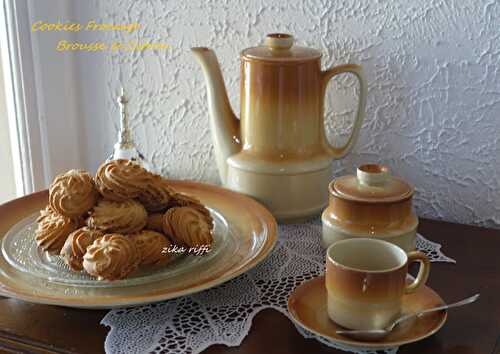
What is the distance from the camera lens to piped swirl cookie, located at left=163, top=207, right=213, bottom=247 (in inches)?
25.3

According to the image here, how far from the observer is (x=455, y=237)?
30.1 inches

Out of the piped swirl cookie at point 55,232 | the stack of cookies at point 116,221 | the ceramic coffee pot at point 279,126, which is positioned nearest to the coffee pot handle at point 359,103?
the ceramic coffee pot at point 279,126

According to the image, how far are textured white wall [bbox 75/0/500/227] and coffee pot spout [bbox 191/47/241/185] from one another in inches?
4.4

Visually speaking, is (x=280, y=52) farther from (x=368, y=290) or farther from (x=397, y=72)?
(x=368, y=290)

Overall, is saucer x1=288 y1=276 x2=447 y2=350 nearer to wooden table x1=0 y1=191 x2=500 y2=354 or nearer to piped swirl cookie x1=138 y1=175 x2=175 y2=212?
wooden table x1=0 y1=191 x2=500 y2=354

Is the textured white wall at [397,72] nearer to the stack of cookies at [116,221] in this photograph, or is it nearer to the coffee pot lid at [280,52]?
the coffee pot lid at [280,52]

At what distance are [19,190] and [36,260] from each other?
43 centimetres

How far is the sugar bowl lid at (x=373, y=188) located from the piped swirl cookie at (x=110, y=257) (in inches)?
8.6

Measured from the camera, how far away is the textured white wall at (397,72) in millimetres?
773

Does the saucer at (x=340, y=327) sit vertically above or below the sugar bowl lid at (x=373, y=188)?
below

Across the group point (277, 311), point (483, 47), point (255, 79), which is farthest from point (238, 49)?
Result: point (277, 311)

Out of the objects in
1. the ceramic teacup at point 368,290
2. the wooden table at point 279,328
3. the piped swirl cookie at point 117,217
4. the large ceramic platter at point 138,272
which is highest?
the piped swirl cookie at point 117,217

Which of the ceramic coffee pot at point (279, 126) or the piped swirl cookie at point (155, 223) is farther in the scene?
the ceramic coffee pot at point (279, 126)

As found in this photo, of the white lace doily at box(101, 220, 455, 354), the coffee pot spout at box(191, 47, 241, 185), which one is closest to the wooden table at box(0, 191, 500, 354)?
the white lace doily at box(101, 220, 455, 354)
